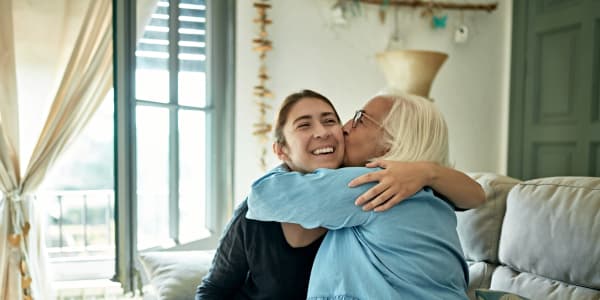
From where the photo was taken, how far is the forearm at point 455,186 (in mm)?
1160

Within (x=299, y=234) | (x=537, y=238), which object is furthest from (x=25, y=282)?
(x=537, y=238)

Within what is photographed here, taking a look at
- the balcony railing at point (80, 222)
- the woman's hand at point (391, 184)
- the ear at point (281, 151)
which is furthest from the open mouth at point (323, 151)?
the balcony railing at point (80, 222)

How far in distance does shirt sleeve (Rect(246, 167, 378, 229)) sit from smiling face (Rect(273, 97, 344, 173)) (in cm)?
17

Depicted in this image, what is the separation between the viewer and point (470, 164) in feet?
10.4

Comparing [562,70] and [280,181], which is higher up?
[562,70]

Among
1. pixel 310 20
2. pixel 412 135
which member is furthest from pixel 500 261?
pixel 310 20

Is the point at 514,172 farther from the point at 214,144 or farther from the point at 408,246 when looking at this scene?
the point at 408,246

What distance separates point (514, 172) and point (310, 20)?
60.8 inches

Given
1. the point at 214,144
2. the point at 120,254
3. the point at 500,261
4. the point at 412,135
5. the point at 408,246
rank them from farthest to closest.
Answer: the point at 214,144
the point at 120,254
the point at 500,261
the point at 412,135
the point at 408,246

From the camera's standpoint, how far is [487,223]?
1.73m

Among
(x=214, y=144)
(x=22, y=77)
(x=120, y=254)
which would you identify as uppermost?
(x=22, y=77)

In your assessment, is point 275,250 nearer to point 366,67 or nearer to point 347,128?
point 347,128

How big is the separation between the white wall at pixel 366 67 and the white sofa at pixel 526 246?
1.16m

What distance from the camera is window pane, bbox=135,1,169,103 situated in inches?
83.0
